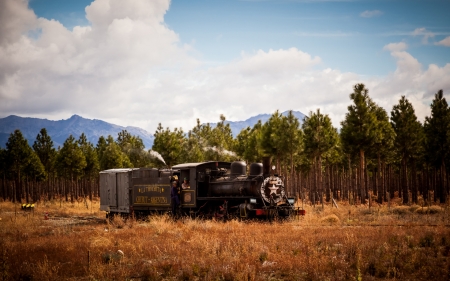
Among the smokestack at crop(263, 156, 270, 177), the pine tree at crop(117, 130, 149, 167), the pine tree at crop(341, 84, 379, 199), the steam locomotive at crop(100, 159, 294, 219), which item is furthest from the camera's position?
the pine tree at crop(117, 130, 149, 167)

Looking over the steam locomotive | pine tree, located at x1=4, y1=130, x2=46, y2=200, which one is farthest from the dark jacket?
pine tree, located at x1=4, y1=130, x2=46, y2=200

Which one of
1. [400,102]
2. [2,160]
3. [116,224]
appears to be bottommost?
[116,224]

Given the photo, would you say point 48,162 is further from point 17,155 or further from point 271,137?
point 271,137

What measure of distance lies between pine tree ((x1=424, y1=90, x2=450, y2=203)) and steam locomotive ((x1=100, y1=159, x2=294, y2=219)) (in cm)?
1853

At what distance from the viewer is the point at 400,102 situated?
36.4 metres

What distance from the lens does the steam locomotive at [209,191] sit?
1977 cm

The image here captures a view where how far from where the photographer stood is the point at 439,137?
33188mm

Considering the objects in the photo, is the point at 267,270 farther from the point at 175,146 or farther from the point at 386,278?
the point at 175,146

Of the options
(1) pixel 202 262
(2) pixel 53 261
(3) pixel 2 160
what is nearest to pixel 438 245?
(1) pixel 202 262

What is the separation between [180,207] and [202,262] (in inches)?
479

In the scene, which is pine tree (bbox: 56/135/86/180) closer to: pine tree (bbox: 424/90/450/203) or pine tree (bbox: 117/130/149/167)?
pine tree (bbox: 117/130/149/167)

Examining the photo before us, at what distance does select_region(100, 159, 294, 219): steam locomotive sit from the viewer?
19766 mm

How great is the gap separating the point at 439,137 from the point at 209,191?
21.2 metres

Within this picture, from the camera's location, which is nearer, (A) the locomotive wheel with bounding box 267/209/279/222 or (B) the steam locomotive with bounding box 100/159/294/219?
(A) the locomotive wheel with bounding box 267/209/279/222
